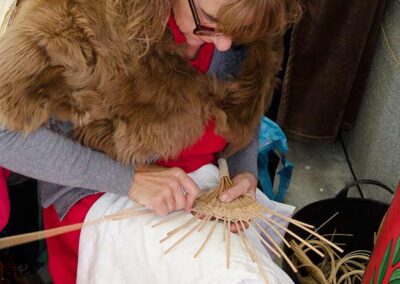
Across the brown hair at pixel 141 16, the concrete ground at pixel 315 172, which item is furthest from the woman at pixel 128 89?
the concrete ground at pixel 315 172

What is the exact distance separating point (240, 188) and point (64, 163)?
43 centimetres

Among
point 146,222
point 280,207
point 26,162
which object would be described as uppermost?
point 26,162

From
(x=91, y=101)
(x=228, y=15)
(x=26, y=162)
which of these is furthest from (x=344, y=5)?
(x=26, y=162)

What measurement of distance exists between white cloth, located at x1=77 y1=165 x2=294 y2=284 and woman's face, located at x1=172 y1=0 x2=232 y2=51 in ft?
1.29

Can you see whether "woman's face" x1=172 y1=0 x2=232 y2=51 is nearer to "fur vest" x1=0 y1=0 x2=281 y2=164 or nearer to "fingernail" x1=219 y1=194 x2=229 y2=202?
"fur vest" x1=0 y1=0 x2=281 y2=164

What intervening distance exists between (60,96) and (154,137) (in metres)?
0.21

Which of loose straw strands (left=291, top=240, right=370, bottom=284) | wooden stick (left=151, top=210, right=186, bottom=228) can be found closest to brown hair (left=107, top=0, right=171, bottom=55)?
wooden stick (left=151, top=210, right=186, bottom=228)

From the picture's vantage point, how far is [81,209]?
115 cm

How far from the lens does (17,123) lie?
0.96m

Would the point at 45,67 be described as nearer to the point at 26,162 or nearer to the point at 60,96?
the point at 60,96

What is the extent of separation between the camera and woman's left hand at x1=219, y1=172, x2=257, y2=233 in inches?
44.7

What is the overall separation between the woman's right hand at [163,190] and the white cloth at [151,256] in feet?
0.11

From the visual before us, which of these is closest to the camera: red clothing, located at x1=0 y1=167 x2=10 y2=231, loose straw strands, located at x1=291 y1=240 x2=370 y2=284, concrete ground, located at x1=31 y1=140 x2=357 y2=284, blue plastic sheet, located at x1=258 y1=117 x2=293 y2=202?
red clothing, located at x1=0 y1=167 x2=10 y2=231

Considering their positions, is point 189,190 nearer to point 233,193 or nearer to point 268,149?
point 233,193
